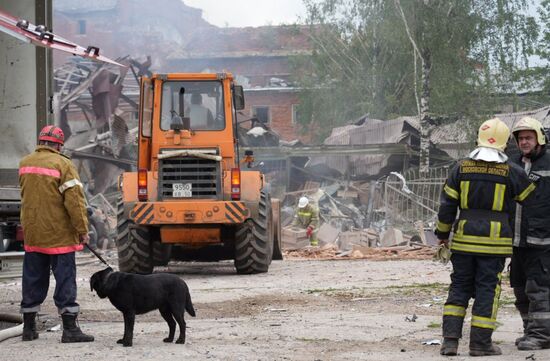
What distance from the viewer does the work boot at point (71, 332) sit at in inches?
322

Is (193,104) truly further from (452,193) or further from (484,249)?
(484,249)

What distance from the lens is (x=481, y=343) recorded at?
24.0 feet

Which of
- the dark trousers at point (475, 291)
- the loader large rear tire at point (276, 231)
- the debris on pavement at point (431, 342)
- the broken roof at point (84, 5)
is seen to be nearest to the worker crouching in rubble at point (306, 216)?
the loader large rear tire at point (276, 231)

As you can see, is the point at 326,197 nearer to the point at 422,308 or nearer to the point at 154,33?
the point at 154,33

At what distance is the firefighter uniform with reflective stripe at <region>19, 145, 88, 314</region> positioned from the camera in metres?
8.23

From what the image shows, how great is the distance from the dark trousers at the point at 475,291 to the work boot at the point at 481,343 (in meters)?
0.03

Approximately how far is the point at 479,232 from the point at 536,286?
745 millimetres

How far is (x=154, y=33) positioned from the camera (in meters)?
52.5

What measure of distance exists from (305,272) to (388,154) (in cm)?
2071

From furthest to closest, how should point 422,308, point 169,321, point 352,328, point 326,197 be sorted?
point 326,197 < point 422,308 < point 352,328 < point 169,321

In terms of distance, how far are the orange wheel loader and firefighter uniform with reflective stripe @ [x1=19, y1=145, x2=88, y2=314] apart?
6.25 m

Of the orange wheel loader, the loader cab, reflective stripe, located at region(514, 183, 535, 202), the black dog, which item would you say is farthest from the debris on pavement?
the loader cab

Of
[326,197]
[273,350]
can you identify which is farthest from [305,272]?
[326,197]

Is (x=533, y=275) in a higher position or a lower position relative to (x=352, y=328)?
higher
